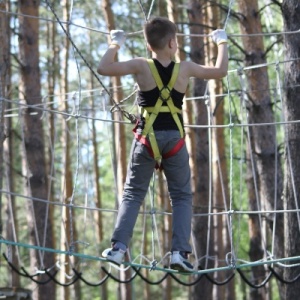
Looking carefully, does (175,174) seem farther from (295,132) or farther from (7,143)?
(7,143)

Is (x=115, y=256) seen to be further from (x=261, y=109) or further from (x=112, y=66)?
(x=261, y=109)

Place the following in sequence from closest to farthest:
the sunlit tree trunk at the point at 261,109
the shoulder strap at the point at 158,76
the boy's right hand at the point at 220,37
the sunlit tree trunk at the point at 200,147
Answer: the shoulder strap at the point at 158,76
the boy's right hand at the point at 220,37
the sunlit tree trunk at the point at 261,109
the sunlit tree trunk at the point at 200,147

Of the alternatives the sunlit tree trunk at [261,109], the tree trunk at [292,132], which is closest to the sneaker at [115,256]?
the tree trunk at [292,132]

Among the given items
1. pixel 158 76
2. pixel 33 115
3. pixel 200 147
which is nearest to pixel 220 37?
pixel 158 76

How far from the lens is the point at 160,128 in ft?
17.8

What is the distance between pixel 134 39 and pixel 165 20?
15365 millimetres

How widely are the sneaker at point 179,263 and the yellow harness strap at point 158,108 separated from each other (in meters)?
0.51

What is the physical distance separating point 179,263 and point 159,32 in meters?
1.19

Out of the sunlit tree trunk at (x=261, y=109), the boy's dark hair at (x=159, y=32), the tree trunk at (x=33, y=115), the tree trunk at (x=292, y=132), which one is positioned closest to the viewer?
the boy's dark hair at (x=159, y=32)

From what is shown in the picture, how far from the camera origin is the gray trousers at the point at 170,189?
17.9 ft

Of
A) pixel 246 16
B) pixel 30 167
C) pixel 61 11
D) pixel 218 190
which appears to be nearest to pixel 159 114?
pixel 246 16

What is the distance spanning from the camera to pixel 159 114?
17.7ft

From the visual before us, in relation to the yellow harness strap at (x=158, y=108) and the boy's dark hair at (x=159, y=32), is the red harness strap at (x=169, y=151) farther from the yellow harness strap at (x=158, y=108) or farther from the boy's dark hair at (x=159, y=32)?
the boy's dark hair at (x=159, y=32)

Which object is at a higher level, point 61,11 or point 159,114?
point 61,11
